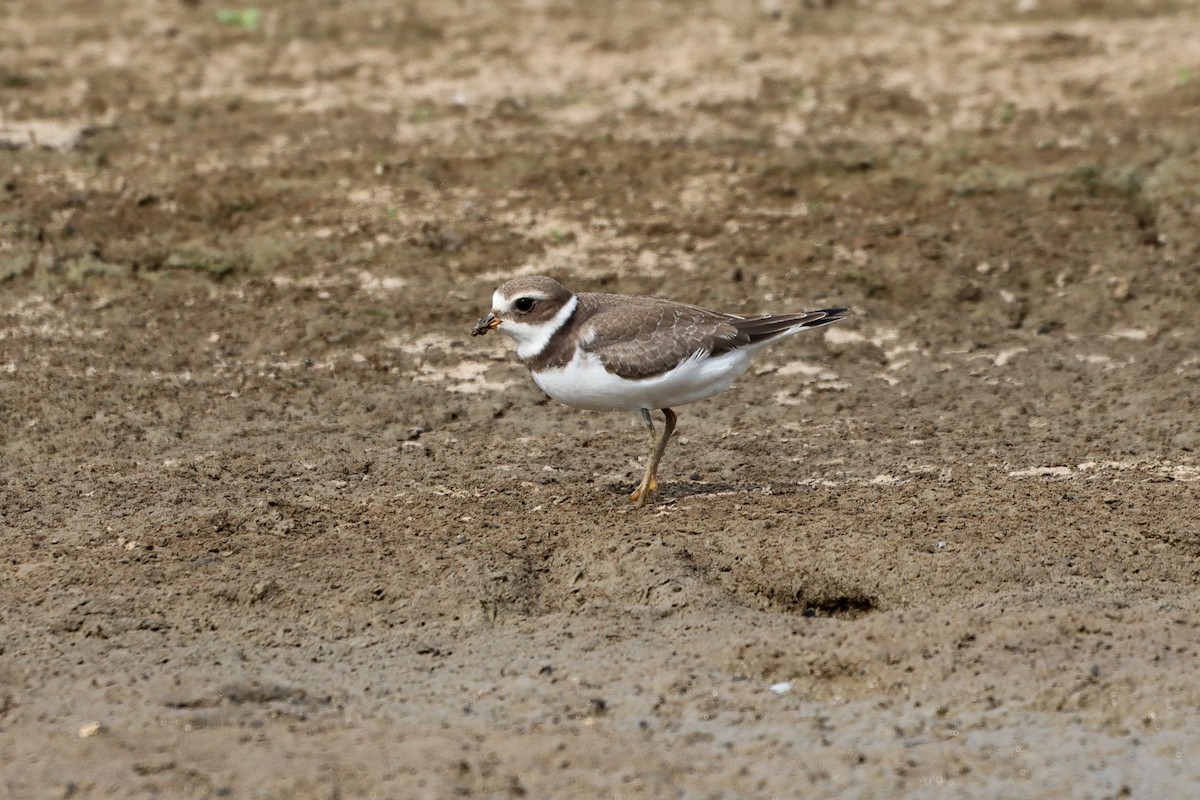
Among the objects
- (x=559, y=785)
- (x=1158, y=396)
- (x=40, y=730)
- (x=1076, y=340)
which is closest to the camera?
(x=559, y=785)

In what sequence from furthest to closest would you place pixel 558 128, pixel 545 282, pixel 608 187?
pixel 558 128 < pixel 608 187 < pixel 545 282

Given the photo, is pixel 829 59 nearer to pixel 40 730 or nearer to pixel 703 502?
pixel 703 502

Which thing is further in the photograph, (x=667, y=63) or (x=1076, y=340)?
(x=667, y=63)

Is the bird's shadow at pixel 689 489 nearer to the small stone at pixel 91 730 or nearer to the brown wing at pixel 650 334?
the brown wing at pixel 650 334

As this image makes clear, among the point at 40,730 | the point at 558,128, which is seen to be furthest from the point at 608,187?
the point at 40,730

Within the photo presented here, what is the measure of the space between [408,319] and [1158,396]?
481 centimetres

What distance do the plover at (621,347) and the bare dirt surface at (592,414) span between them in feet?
1.87

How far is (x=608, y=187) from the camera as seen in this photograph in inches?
455

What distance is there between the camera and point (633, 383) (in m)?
7.32

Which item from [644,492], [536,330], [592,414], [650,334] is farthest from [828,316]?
[592,414]

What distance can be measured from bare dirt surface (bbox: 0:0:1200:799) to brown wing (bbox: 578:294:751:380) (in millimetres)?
759

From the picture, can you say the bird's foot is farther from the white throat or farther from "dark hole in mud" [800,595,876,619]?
"dark hole in mud" [800,595,876,619]

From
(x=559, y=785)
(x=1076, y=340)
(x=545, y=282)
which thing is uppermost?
(x=545, y=282)

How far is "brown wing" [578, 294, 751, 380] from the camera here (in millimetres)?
7312
